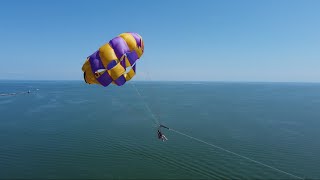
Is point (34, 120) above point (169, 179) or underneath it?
above

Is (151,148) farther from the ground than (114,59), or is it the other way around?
(114,59)

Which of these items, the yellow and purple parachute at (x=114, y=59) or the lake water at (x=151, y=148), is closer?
the yellow and purple parachute at (x=114, y=59)

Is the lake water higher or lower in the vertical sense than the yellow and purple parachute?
lower

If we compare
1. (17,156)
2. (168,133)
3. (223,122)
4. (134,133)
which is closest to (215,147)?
(168,133)

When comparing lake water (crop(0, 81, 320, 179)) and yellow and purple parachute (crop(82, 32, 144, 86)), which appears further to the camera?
lake water (crop(0, 81, 320, 179))

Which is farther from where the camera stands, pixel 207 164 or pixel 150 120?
pixel 150 120

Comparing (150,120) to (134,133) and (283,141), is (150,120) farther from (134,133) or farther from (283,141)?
(283,141)

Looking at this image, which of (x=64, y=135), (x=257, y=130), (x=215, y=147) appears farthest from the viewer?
(x=257, y=130)

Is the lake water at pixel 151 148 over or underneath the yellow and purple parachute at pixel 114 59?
underneath
